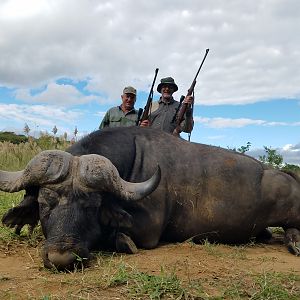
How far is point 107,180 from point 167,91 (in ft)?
15.6

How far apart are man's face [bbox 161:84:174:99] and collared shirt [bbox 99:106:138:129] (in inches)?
24.3

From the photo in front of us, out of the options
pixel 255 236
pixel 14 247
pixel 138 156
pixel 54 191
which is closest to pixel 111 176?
pixel 54 191

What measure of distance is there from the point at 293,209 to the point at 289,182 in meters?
0.34

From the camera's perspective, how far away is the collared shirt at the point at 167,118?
28.1 feet

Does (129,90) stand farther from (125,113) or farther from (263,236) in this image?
(263,236)

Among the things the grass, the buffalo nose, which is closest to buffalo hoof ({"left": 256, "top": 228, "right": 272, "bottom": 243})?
the grass

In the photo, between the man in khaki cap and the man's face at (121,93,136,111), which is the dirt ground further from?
the man's face at (121,93,136,111)

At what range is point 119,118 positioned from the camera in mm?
8805

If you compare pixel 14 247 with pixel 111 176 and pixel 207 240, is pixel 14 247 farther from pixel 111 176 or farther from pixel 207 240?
pixel 207 240

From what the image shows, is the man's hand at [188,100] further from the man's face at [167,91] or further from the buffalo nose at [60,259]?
the buffalo nose at [60,259]

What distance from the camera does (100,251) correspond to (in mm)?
4520

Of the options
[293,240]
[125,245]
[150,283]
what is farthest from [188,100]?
[150,283]

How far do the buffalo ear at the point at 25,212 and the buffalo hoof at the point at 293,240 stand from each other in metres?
2.76

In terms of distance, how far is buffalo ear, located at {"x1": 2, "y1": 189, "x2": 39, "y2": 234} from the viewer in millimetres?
4574
